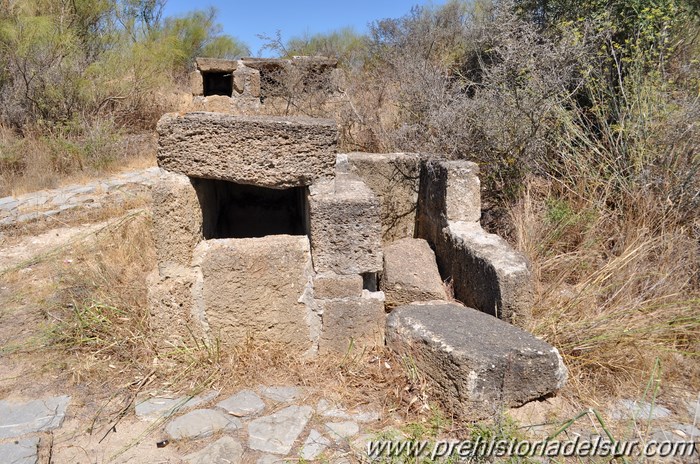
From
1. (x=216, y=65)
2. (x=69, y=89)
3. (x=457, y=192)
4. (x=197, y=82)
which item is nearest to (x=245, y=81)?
(x=216, y=65)

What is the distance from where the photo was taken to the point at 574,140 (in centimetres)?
424

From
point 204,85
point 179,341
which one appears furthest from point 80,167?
point 179,341

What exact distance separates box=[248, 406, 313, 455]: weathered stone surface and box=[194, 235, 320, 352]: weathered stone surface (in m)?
0.47

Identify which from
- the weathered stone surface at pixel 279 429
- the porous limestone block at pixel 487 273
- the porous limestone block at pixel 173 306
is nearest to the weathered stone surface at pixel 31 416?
the porous limestone block at pixel 173 306

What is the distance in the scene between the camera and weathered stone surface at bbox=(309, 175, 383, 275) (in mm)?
2637

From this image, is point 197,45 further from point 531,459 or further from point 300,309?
point 531,459

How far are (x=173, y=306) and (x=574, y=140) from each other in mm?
3359

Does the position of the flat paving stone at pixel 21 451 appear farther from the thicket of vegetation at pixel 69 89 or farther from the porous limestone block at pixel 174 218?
the thicket of vegetation at pixel 69 89

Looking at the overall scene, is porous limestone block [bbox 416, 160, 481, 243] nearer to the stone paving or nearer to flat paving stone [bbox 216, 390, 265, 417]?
flat paving stone [bbox 216, 390, 265, 417]

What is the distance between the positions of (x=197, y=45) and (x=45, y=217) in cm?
1164

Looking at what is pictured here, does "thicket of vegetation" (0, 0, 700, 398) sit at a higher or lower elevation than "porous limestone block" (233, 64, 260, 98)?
lower

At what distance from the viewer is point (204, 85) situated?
9.38 metres

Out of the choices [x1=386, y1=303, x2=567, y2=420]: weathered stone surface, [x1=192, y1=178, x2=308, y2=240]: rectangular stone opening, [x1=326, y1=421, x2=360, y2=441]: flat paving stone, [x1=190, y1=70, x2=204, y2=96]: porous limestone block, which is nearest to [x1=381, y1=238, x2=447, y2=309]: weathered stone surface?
[x1=386, y1=303, x2=567, y2=420]: weathered stone surface

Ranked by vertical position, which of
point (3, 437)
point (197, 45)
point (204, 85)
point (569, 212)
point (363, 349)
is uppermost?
point (197, 45)
